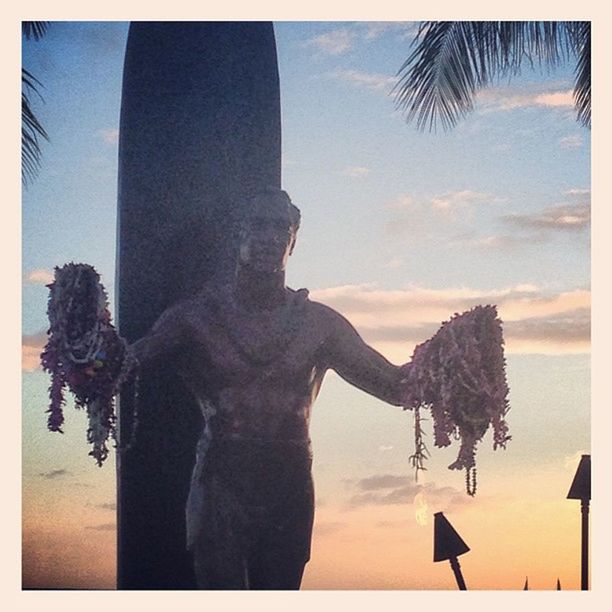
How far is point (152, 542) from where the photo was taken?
461 cm

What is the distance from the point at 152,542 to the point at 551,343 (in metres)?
1.62

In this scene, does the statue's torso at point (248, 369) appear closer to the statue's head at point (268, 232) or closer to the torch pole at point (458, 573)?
the statue's head at point (268, 232)

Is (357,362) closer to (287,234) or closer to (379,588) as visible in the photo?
(287,234)

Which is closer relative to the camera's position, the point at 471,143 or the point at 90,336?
the point at 90,336

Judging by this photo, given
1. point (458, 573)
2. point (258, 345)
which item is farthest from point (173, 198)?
point (458, 573)

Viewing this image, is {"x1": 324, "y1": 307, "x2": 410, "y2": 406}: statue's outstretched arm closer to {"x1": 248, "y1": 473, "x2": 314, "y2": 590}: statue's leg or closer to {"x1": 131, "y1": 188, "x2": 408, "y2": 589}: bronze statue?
{"x1": 131, "y1": 188, "x2": 408, "y2": 589}: bronze statue

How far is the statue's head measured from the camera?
4609 millimetres

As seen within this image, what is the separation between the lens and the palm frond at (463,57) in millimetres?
4785

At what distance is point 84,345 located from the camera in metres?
4.42

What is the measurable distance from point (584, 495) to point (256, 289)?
55.3 inches

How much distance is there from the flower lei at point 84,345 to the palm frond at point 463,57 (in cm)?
134

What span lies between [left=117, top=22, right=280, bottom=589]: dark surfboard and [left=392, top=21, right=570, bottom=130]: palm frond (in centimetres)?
52
